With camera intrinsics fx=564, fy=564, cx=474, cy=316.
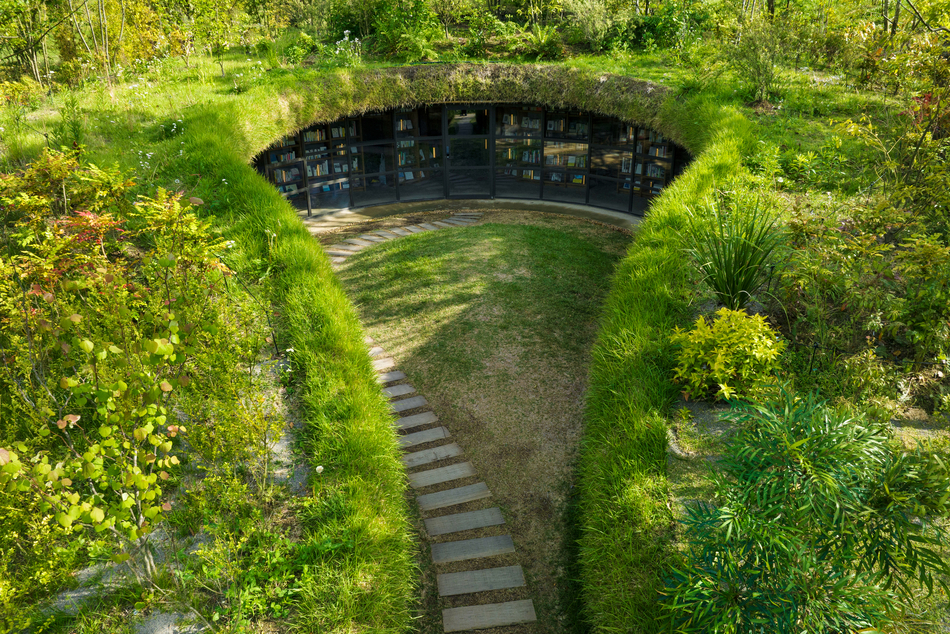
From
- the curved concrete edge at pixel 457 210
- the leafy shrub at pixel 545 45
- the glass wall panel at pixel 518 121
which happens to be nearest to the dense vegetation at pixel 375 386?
the curved concrete edge at pixel 457 210

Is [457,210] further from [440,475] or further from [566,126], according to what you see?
[440,475]

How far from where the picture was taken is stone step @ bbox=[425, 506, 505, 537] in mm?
5309

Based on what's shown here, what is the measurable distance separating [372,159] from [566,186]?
5.51 meters

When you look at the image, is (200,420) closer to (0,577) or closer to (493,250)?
(0,577)

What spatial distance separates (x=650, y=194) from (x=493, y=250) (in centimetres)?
582

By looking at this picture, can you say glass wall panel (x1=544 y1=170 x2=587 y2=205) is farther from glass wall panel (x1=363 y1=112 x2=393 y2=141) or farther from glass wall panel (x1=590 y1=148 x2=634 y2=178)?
glass wall panel (x1=363 y1=112 x2=393 y2=141)

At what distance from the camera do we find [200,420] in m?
4.55

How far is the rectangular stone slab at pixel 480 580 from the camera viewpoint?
4750mm

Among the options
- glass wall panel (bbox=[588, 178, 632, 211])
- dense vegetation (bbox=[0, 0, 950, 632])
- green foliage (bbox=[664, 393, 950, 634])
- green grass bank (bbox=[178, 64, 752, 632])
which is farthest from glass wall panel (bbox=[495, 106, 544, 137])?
green foliage (bbox=[664, 393, 950, 634])

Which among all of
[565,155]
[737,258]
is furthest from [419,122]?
[737,258]

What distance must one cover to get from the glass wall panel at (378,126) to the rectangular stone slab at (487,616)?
13.4m

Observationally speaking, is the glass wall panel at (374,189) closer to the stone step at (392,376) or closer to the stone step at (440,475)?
the stone step at (392,376)

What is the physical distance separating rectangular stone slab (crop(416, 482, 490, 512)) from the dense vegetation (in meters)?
0.97

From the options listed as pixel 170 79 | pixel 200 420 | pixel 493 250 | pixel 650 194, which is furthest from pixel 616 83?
pixel 200 420
